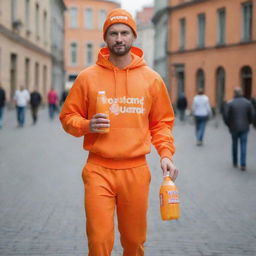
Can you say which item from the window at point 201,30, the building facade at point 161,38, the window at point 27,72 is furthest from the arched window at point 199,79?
the window at point 27,72

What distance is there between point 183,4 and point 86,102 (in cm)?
3841

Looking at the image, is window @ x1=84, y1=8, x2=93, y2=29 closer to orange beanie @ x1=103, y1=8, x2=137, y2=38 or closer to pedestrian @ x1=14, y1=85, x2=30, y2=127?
pedestrian @ x1=14, y1=85, x2=30, y2=127

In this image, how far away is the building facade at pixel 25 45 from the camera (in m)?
30.0

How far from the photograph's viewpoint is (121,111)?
3762 millimetres

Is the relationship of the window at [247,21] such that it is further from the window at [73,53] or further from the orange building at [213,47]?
the window at [73,53]

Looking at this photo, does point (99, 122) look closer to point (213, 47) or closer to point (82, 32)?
point (213, 47)

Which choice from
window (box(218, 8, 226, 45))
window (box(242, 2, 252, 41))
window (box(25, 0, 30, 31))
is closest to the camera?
window (box(242, 2, 252, 41))

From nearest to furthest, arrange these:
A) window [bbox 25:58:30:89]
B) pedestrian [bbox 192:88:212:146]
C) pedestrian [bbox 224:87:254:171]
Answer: pedestrian [bbox 224:87:254:171]
pedestrian [bbox 192:88:212:146]
window [bbox 25:58:30:89]

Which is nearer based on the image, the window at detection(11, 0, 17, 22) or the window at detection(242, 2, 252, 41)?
the window at detection(11, 0, 17, 22)

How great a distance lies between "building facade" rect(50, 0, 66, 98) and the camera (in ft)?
161

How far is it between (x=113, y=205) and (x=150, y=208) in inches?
146

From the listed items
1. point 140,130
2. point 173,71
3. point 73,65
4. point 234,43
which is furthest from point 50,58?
point 140,130

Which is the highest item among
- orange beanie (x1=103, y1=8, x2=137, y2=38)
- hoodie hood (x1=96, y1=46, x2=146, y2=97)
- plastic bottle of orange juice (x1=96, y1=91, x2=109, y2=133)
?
orange beanie (x1=103, y1=8, x2=137, y2=38)

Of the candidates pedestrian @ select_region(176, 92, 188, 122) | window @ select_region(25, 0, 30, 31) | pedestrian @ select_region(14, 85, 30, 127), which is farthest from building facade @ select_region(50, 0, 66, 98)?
pedestrian @ select_region(14, 85, 30, 127)
